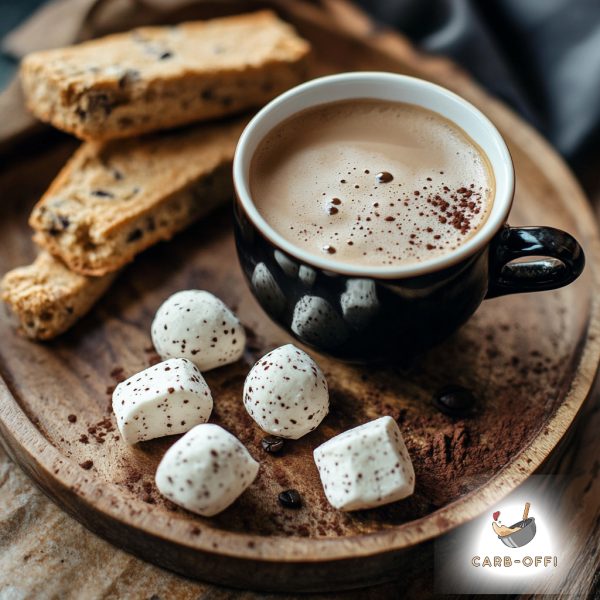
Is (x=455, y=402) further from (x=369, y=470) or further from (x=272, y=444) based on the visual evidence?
(x=272, y=444)

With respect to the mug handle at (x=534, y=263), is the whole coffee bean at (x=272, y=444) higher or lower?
lower

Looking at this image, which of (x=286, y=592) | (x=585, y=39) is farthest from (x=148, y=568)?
(x=585, y=39)

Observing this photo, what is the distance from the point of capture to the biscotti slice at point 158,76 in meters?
2.17

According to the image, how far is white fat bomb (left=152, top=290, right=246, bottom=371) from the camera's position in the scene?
1.85 m

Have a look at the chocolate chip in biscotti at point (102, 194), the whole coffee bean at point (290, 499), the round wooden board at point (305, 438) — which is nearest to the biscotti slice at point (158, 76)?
the chocolate chip in biscotti at point (102, 194)

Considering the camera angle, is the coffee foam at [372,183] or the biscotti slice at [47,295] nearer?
the coffee foam at [372,183]

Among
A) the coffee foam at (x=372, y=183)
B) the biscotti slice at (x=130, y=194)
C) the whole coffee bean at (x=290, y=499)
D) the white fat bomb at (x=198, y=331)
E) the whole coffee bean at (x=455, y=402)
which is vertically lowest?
the whole coffee bean at (x=290, y=499)

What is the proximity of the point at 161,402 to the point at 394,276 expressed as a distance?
59 centimetres

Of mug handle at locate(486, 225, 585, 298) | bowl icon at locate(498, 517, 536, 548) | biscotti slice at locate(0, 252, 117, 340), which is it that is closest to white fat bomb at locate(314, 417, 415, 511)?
bowl icon at locate(498, 517, 536, 548)

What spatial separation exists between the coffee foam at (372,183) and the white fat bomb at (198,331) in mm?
278

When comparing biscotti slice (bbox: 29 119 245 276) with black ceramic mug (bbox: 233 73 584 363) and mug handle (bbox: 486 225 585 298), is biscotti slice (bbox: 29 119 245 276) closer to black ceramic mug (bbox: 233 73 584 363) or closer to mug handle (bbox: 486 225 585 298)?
black ceramic mug (bbox: 233 73 584 363)

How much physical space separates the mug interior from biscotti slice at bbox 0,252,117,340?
0.57m

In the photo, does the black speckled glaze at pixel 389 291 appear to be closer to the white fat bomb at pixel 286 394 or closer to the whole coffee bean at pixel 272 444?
the white fat bomb at pixel 286 394

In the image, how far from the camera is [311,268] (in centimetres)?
160
